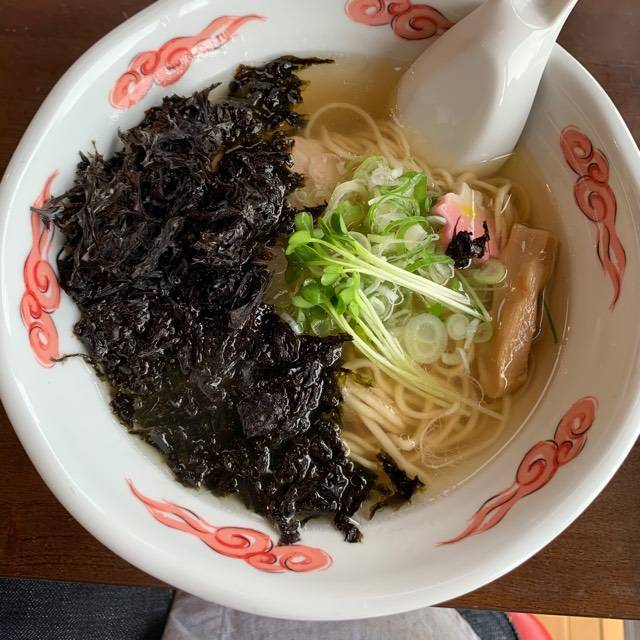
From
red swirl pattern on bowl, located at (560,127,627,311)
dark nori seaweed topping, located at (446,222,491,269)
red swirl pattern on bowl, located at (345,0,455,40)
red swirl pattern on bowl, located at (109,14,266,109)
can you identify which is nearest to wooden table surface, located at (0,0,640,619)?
red swirl pattern on bowl, located at (560,127,627,311)

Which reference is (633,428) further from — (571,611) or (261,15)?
(261,15)

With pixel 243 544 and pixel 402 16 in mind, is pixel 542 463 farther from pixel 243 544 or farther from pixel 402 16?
pixel 402 16

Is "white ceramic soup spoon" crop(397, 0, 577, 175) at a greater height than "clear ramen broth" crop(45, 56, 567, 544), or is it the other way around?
"white ceramic soup spoon" crop(397, 0, 577, 175)

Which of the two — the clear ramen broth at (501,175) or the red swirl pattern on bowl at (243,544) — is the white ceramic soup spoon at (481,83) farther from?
the red swirl pattern on bowl at (243,544)

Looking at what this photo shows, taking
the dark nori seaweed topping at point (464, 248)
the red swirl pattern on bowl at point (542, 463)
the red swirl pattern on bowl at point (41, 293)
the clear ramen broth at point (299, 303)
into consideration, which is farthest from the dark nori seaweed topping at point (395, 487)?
the red swirl pattern on bowl at point (41, 293)

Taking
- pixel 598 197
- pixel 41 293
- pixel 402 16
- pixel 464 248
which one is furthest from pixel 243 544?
pixel 402 16

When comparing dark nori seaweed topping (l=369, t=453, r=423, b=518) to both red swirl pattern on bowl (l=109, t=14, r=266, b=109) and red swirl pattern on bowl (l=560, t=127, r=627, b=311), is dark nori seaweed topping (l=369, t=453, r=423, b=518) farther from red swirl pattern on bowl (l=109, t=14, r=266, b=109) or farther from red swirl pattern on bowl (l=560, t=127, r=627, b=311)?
red swirl pattern on bowl (l=109, t=14, r=266, b=109)
